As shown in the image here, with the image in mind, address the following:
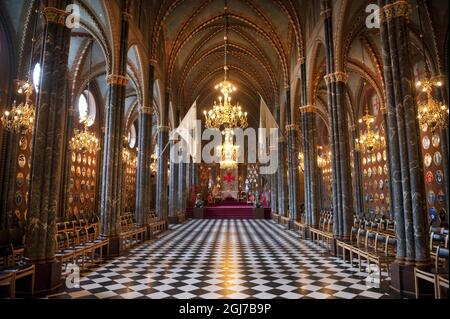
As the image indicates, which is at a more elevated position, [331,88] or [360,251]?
[331,88]

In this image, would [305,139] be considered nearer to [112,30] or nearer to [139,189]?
[139,189]

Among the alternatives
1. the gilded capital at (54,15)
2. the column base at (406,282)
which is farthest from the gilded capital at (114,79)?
the column base at (406,282)

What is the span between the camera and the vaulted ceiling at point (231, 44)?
17.9 metres

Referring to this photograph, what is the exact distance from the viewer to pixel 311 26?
46.2 ft

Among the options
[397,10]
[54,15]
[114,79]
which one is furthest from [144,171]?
[397,10]

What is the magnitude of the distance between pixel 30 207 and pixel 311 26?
45.6ft

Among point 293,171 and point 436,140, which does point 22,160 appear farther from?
point 436,140

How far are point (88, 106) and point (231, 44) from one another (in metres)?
12.3

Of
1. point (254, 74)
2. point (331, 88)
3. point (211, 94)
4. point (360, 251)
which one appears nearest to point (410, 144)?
point (360, 251)

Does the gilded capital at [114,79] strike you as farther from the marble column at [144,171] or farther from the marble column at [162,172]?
the marble column at [162,172]

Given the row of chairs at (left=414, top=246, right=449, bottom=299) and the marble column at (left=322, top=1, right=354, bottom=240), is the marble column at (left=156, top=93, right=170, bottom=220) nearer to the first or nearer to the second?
the marble column at (left=322, top=1, right=354, bottom=240)

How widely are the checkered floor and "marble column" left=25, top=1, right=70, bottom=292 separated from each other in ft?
2.80

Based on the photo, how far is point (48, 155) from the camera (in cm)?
629

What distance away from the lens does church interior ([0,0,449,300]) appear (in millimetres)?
5922
